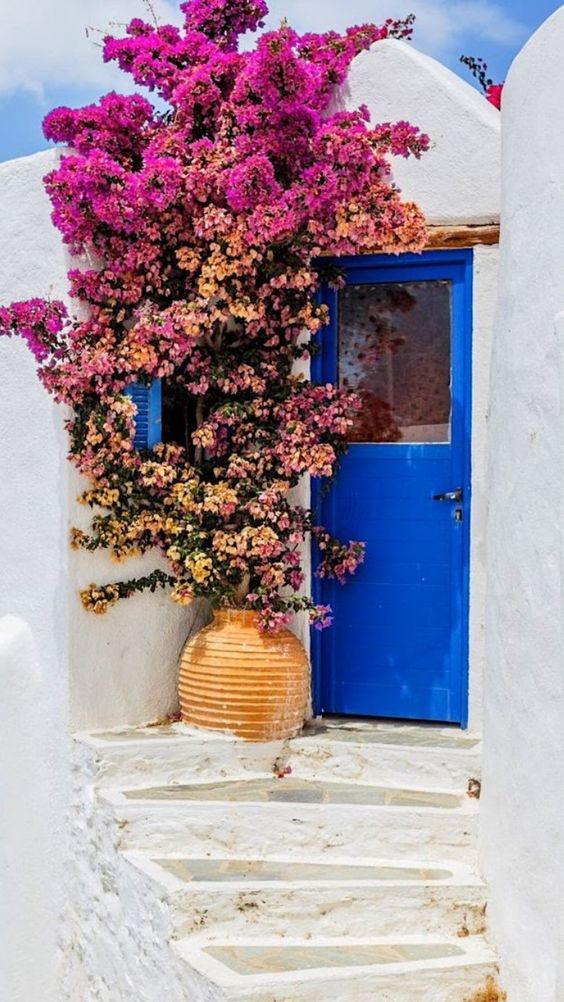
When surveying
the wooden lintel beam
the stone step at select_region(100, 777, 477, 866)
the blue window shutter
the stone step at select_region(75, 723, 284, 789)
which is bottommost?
the stone step at select_region(100, 777, 477, 866)

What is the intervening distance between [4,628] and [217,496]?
1383 millimetres

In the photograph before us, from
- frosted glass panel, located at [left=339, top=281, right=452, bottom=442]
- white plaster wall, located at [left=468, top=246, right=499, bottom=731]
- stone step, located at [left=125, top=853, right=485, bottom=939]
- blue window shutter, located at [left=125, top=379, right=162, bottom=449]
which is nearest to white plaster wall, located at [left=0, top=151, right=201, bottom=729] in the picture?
blue window shutter, located at [left=125, top=379, right=162, bottom=449]

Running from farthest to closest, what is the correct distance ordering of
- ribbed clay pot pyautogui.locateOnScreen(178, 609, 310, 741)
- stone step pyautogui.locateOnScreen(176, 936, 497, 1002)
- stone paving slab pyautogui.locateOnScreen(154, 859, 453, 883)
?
1. ribbed clay pot pyautogui.locateOnScreen(178, 609, 310, 741)
2. stone paving slab pyautogui.locateOnScreen(154, 859, 453, 883)
3. stone step pyautogui.locateOnScreen(176, 936, 497, 1002)

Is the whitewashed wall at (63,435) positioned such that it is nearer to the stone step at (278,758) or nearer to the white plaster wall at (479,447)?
the white plaster wall at (479,447)

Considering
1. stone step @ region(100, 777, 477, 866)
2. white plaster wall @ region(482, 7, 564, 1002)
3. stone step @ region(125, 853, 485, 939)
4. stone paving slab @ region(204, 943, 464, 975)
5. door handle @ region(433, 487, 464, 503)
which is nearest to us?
white plaster wall @ region(482, 7, 564, 1002)

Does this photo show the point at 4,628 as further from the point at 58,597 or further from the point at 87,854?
the point at 87,854

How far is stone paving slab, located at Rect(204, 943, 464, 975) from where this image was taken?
4844mm

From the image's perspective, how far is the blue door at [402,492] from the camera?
6.39 meters

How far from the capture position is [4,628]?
6.48 m

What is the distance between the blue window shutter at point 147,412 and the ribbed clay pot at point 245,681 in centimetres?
A: 99

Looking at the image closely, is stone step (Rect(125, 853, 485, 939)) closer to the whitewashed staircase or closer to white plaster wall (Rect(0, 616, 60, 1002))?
the whitewashed staircase

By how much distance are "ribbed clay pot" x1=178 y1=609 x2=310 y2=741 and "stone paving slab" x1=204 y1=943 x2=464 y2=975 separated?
4.12ft

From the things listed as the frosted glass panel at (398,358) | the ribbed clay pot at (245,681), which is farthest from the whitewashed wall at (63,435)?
the ribbed clay pot at (245,681)

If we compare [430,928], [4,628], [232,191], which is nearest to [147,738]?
[4,628]
